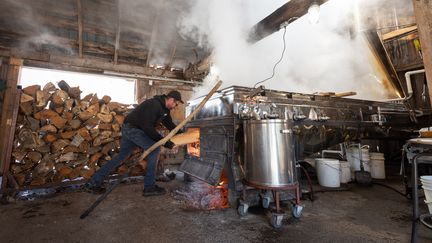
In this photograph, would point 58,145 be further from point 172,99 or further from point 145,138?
point 172,99

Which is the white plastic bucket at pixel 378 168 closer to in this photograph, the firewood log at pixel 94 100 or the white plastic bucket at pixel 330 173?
the white plastic bucket at pixel 330 173

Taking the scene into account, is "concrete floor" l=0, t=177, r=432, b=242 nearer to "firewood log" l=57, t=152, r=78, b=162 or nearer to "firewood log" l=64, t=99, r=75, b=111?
"firewood log" l=57, t=152, r=78, b=162

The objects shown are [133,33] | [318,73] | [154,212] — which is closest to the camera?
[154,212]

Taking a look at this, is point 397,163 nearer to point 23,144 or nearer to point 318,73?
point 318,73

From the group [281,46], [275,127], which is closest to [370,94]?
[281,46]

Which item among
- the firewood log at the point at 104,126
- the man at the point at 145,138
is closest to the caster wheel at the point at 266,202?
the man at the point at 145,138

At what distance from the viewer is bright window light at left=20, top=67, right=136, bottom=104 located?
4715 mm

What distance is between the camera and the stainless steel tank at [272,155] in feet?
7.66

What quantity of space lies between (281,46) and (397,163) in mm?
4307

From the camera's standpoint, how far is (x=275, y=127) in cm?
238

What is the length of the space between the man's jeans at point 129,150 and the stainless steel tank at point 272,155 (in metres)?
1.66

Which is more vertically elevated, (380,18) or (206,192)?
(380,18)

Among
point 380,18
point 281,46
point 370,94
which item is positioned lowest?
point 370,94

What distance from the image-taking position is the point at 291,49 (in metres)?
5.61
